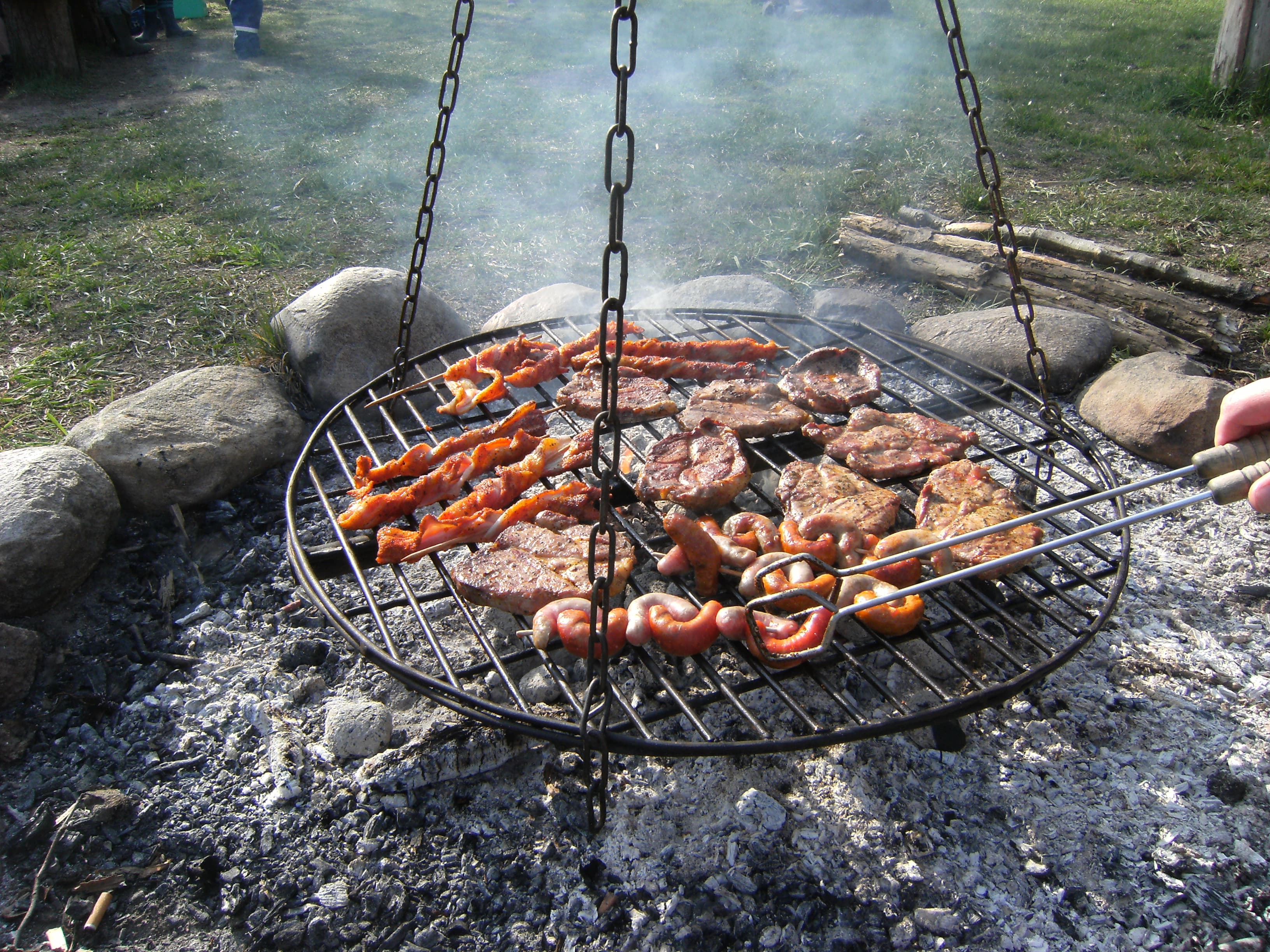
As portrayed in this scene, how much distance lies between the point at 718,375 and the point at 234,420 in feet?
8.29

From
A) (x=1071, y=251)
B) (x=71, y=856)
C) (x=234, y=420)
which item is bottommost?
(x=71, y=856)

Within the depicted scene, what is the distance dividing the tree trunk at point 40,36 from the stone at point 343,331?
9.23m

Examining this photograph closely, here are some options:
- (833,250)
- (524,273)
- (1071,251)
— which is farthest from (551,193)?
(1071,251)

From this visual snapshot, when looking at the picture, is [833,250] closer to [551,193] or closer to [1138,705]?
[551,193]

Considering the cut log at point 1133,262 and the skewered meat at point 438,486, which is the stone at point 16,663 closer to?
the skewered meat at point 438,486

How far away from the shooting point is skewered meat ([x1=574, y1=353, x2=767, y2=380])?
384cm

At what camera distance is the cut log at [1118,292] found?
493 cm

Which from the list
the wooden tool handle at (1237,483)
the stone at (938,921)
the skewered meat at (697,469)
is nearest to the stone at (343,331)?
the skewered meat at (697,469)

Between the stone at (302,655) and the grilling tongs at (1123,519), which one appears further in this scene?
the stone at (302,655)

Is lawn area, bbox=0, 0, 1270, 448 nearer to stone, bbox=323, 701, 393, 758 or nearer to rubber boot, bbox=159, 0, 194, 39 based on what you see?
rubber boot, bbox=159, 0, 194, 39

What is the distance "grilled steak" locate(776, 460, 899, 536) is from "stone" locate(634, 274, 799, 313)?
2.46 m

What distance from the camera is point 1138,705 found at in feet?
9.33

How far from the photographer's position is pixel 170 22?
13273 mm

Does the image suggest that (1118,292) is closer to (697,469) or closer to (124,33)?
(697,469)
